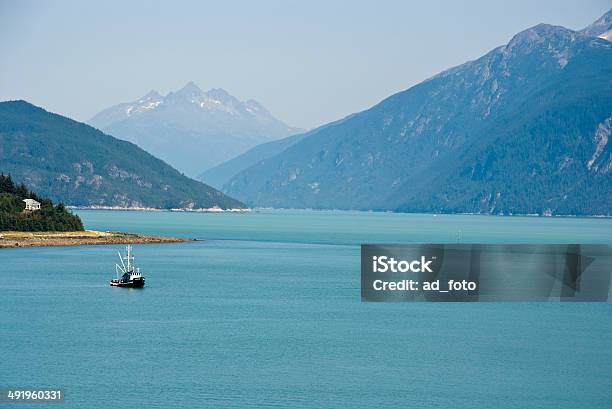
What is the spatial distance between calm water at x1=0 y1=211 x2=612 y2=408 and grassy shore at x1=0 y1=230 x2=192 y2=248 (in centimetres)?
5396

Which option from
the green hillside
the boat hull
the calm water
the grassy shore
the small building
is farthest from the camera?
the small building

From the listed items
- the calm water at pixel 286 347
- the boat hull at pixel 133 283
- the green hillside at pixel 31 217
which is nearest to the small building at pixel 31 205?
the green hillside at pixel 31 217

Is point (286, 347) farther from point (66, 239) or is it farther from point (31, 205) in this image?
point (31, 205)

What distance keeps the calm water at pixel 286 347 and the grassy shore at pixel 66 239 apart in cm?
5396

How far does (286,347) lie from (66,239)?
112 m

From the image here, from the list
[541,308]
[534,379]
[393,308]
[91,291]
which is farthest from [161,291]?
[534,379]

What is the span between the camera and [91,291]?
359 feet

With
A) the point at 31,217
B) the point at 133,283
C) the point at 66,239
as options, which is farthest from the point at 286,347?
the point at 31,217

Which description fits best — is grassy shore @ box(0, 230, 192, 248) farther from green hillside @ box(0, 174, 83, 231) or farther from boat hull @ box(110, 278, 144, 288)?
boat hull @ box(110, 278, 144, 288)

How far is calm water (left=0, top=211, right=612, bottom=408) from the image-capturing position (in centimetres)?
6209

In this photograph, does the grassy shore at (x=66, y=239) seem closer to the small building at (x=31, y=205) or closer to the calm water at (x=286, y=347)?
the small building at (x=31, y=205)

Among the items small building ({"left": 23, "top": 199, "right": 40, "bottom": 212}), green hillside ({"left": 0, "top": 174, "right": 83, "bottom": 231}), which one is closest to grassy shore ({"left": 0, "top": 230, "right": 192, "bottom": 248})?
green hillside ({"left": 0, "top": 174, "right": 83, "bottom": 231})

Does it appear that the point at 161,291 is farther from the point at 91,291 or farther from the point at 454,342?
the point at 454,342

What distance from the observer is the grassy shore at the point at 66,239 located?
17562cm
